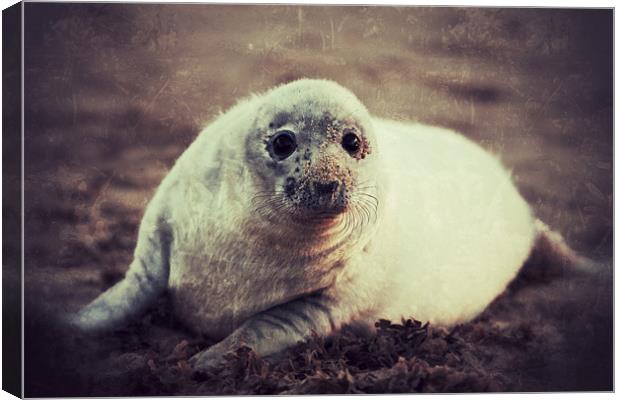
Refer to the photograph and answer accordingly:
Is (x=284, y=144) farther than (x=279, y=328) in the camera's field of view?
No

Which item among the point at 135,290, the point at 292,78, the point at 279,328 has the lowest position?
the point at 279,328

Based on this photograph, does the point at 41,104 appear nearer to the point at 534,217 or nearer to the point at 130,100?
the point at 130,100

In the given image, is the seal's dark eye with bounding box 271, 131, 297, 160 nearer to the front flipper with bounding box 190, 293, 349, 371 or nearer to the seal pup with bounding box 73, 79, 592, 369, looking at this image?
the seal pup with bounding box 73, 79, 592, 369

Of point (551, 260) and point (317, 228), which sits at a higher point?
point (317, 228)

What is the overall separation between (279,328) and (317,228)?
665 millimetres

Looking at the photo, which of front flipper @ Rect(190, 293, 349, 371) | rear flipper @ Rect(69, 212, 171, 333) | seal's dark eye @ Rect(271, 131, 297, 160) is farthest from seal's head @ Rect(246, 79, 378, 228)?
rear flipper @ Rect(69, 212, 171, 333)

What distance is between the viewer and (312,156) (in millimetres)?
6156

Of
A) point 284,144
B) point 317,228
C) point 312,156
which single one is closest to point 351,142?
point 312,156

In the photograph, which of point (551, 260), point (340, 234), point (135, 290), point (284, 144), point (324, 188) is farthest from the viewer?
point (551, 260)

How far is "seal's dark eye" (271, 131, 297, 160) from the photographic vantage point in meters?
6.20

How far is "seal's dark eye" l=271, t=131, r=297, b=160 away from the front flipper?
91 centimetres

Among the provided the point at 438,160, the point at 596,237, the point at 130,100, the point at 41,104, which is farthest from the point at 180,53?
the point at 596,237

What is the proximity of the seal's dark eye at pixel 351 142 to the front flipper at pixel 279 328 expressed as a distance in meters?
0.91

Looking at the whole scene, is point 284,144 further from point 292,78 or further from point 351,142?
point 292,78
